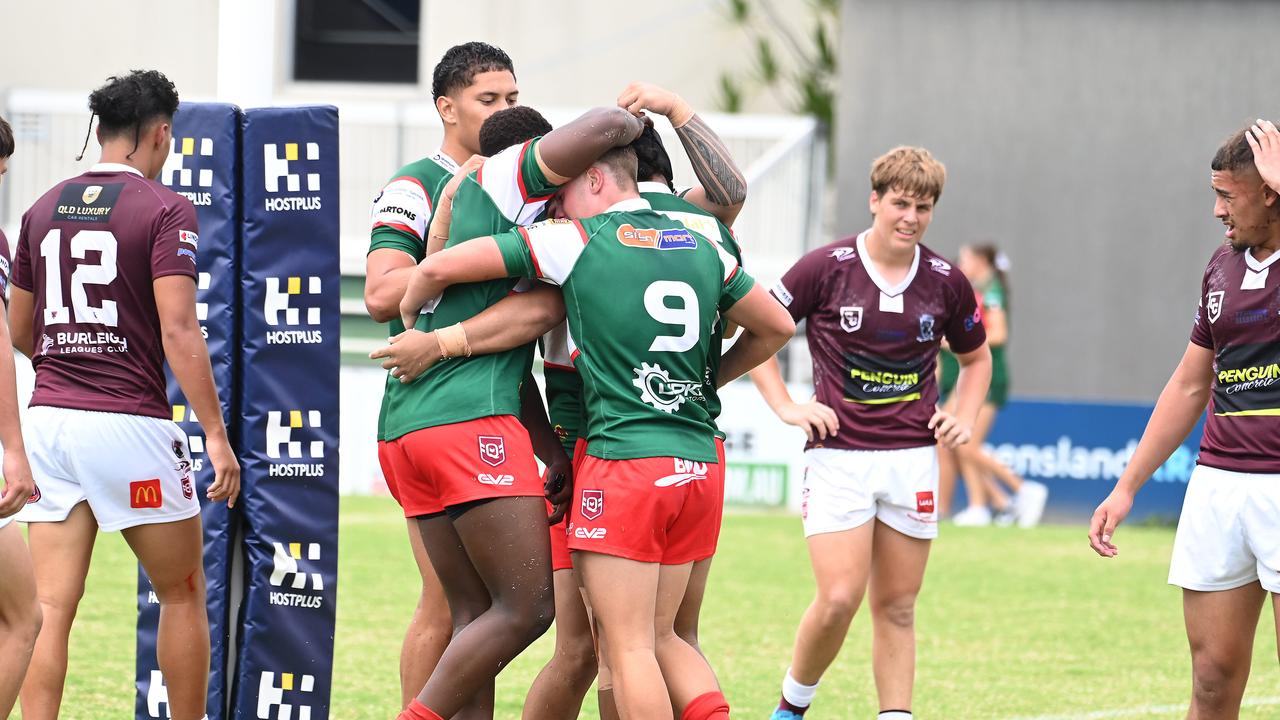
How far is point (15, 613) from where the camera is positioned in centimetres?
472

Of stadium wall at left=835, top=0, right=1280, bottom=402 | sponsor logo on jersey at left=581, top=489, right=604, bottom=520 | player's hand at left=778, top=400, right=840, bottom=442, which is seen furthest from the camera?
stadium wall at left=835, top=0, right=1280, bottom=402

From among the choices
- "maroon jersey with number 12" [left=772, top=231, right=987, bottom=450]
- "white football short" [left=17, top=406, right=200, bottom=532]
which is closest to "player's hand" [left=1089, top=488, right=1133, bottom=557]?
"maroon jersey with number 12" [left=772, top=231, right=987, bottom=450]

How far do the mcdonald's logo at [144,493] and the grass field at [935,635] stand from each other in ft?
5.05

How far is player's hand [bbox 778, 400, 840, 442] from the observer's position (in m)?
6.07

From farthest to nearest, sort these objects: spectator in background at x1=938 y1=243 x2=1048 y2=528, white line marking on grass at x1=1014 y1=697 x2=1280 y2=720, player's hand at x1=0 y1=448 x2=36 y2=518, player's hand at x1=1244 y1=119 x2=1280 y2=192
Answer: spectator in background at x1=938 y1=243 x2=1048 y2=528, white line marking on grass at x1=1014 y1=697 x2=1280 y2=720, player's hand at x1=1244 y1=119 x2=1280 y2=192, player's hand at x1=0 y1=448 x2=36 y2=518

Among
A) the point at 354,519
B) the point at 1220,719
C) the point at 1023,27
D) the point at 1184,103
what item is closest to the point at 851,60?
the point at 1023,27

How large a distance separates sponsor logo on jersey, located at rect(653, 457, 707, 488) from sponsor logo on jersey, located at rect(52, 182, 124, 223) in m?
1.96

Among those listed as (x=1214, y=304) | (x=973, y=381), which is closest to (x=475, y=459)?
(x=1214, y=304)

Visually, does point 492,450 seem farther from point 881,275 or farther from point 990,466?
point 990,466

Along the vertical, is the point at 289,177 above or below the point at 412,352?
above

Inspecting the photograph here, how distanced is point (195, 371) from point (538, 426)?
3.61 ft

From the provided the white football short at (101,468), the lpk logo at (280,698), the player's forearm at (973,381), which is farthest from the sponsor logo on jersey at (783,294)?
the white football short at (101,468)

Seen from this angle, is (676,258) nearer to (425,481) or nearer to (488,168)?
(488,168)

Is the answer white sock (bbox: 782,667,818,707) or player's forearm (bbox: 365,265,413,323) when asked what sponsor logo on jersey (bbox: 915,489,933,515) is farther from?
player's forearm (bbox: 365,265,413,323)
